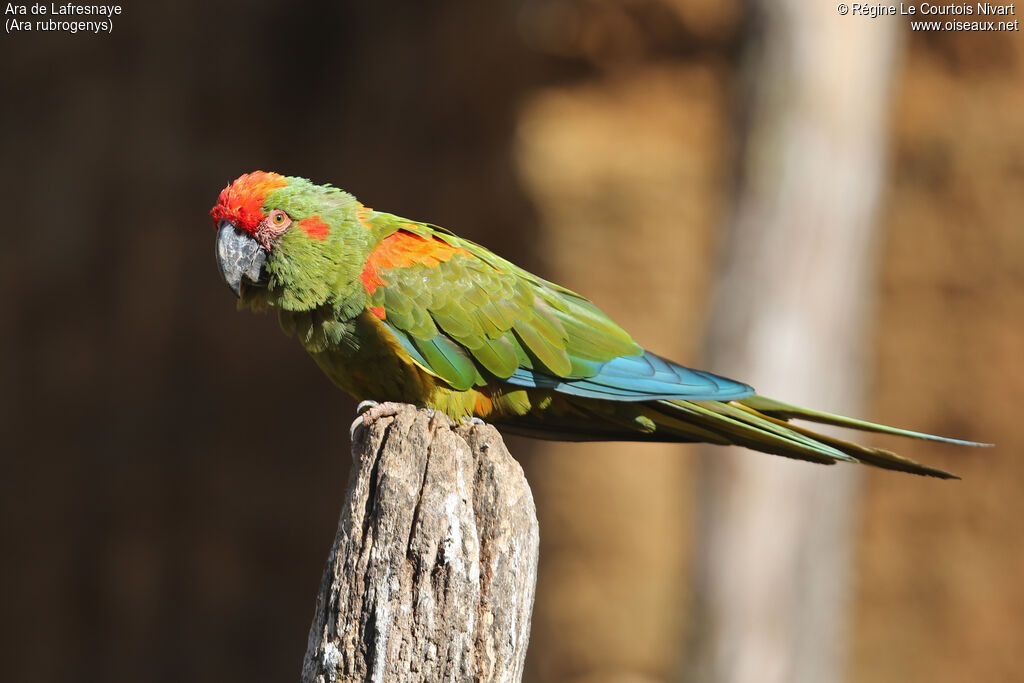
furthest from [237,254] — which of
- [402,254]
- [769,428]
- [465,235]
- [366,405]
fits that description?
[465,235]

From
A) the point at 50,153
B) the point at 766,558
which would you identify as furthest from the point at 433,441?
the point at 50,153

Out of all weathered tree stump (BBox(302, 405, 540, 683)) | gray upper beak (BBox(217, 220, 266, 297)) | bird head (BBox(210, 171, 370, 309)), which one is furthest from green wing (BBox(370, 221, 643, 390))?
weathered tree stump (BBox(302, 405, 540, 683))

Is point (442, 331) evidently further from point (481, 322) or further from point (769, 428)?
point (769, 428)

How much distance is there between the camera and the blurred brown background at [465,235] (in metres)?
6.67

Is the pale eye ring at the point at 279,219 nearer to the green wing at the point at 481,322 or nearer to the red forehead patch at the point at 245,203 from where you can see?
the red forehead patch at the point at 245,203

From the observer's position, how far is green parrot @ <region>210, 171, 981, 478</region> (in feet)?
11.5

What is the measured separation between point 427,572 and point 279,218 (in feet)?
5.22

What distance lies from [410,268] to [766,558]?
316cm

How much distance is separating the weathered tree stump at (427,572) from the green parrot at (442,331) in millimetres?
836

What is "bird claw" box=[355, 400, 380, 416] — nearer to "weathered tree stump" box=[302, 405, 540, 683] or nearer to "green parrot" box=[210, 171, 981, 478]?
"green parrot" box=[210, 171, 981, 478]

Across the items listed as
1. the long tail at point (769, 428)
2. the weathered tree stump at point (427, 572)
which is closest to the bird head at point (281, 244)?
the weathered tree stump at point (427, 572)

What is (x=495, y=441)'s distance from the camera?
2871 mm

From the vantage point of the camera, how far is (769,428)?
361 centimetres

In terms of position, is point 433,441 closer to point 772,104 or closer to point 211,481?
point 772,104
